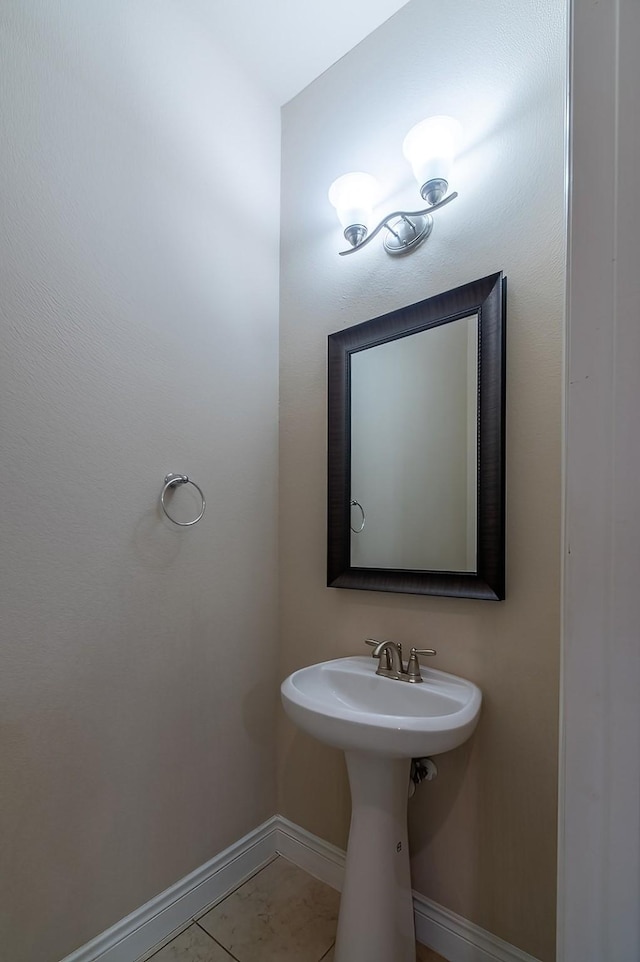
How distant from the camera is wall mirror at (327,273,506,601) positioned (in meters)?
1.15

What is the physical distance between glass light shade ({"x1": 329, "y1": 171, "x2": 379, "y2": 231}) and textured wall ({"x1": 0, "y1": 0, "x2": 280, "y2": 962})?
1.18ft

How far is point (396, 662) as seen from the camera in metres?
1.24

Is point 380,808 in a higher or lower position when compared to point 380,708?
lower

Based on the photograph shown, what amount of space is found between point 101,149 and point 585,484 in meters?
1.44

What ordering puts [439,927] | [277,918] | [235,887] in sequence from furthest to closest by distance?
[235,887]
[277,918]
[439,927]

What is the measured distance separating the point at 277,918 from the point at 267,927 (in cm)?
4

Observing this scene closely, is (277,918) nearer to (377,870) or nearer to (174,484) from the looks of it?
(377,870)

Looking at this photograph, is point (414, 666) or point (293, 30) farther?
point (293, 30)

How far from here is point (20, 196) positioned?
1.05 meters

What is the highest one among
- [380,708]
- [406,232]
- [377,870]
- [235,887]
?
[406,232]

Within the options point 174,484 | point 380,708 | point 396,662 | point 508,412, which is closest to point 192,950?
point 380,708

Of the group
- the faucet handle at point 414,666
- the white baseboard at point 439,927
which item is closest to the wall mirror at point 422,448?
the faucet handle at point 414,666

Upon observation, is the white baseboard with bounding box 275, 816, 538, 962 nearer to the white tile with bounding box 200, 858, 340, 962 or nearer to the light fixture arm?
the white tile with bounding box 200, 858, 340, 962

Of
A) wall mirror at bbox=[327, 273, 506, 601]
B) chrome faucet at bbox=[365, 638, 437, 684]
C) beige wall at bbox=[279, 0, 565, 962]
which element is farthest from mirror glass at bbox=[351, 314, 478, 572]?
chrome faucet at bbox=[365, 638, 437, 684]
